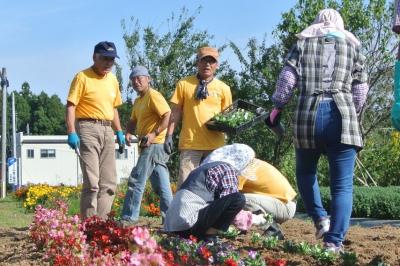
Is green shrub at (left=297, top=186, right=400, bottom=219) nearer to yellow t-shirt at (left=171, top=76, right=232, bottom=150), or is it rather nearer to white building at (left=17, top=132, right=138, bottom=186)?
yellow t-shirt at (left=171, top=76, right=232, bottom=150)

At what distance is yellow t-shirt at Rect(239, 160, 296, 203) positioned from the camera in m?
6.48

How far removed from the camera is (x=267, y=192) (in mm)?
6531

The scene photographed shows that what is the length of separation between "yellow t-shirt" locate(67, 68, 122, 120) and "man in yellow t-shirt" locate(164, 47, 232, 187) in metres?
0.66

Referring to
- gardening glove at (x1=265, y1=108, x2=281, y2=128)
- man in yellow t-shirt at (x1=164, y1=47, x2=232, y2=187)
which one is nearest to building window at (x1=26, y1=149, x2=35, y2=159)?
man in yellow t-shirt at (x1=164, y1=47, x2=232, y2=187)

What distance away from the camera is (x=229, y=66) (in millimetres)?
21125

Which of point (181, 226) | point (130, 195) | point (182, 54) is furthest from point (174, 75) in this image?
point (181, 226)

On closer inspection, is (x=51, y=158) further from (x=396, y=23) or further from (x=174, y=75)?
(x=396, y=23)

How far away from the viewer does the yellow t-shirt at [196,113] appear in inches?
269

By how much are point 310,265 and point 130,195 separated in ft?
11.8

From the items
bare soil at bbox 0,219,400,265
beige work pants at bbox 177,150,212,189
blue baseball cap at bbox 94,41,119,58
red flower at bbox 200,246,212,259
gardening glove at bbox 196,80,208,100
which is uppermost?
blue baseball cap at bbox 94,41,119,58

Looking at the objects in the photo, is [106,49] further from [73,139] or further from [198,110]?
[198,110]

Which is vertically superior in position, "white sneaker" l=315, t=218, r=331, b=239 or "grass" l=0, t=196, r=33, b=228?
"white sneaker" l=315, t=218, r=331, b=239

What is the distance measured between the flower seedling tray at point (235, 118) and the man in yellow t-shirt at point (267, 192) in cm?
39

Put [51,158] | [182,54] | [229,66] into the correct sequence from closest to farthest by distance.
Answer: [229,66] < [182,54] < [51,158]
